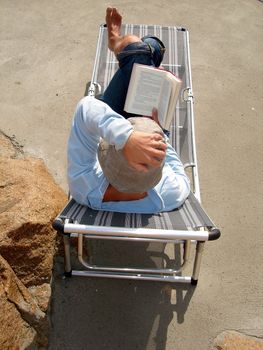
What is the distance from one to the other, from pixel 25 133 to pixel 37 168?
2.38ft

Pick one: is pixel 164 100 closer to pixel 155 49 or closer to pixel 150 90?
pixel 150 90

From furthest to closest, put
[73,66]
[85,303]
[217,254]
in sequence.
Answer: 1. [73,66]
2. [217,254]
3. [85,303]

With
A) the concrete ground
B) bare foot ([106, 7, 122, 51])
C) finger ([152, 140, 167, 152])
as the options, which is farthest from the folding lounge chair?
bare foot ([106, 7, 122, 51])

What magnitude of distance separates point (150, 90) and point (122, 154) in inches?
29.4

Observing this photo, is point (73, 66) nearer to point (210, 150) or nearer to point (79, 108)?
point (210, 150)

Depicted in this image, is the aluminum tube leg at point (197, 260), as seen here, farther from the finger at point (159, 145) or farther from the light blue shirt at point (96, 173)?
the finger at point (159, 145)

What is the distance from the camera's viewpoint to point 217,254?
295cm

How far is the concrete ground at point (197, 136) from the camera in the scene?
254 cm

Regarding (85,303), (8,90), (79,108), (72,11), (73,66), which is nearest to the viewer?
(79,108)

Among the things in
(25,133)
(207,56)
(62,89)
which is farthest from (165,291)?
(207,56)

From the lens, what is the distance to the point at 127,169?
193cm

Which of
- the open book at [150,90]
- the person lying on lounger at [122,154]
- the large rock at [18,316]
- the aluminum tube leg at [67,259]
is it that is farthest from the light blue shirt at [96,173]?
the large rock at [18,316]

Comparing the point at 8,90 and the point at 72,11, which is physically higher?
the point at 72,11

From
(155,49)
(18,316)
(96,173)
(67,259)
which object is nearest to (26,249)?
(67,259)
